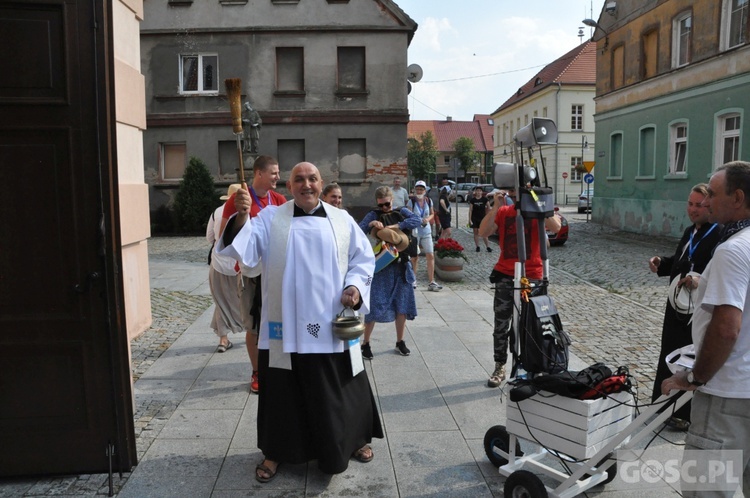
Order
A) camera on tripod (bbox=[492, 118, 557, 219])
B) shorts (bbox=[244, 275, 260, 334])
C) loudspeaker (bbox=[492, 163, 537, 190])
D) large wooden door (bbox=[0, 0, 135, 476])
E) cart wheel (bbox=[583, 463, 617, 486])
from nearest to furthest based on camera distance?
large wooden door (bbox=[0, 0, 135, 476]) < cart wheel (bbox=[583, 463, 617, 486]) < camera on tripod (bbox=[492, 118, 557, 219]) < loudspeaker (bbox=[492, 163, 537, 190]) < shorts (bbox=[244, 275, 260, 334])

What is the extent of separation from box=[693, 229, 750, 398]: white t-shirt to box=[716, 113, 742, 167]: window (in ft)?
57.8

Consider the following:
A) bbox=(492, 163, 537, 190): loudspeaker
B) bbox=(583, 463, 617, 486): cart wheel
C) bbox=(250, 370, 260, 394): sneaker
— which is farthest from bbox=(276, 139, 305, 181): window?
bbox=(583, 463, 617, 486): cart wheel

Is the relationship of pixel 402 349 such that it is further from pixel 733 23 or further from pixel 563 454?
pixel 733 23

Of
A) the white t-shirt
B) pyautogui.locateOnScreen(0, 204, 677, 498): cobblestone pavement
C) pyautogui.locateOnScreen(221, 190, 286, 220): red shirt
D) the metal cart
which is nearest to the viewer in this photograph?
the white t-shirt

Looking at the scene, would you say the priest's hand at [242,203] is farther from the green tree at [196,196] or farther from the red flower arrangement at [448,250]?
the green tree at [196,196]

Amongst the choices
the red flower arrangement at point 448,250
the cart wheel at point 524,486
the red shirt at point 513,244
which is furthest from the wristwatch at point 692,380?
the red flower arrangement at point 448,250

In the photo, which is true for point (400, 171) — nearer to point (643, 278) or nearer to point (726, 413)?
point (643, 278)

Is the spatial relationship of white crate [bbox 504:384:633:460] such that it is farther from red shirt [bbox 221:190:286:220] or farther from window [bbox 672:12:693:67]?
window [bbox 672:12:693:67]

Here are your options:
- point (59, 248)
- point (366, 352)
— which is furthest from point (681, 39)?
point (59, 248)

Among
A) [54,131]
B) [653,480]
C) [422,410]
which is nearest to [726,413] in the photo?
[653,480]

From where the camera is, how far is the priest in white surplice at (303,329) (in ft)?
13.4

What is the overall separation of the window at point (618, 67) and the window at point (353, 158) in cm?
1006

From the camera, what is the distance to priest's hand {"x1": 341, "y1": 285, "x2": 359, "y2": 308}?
162 inches

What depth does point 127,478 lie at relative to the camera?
13.7 ft
